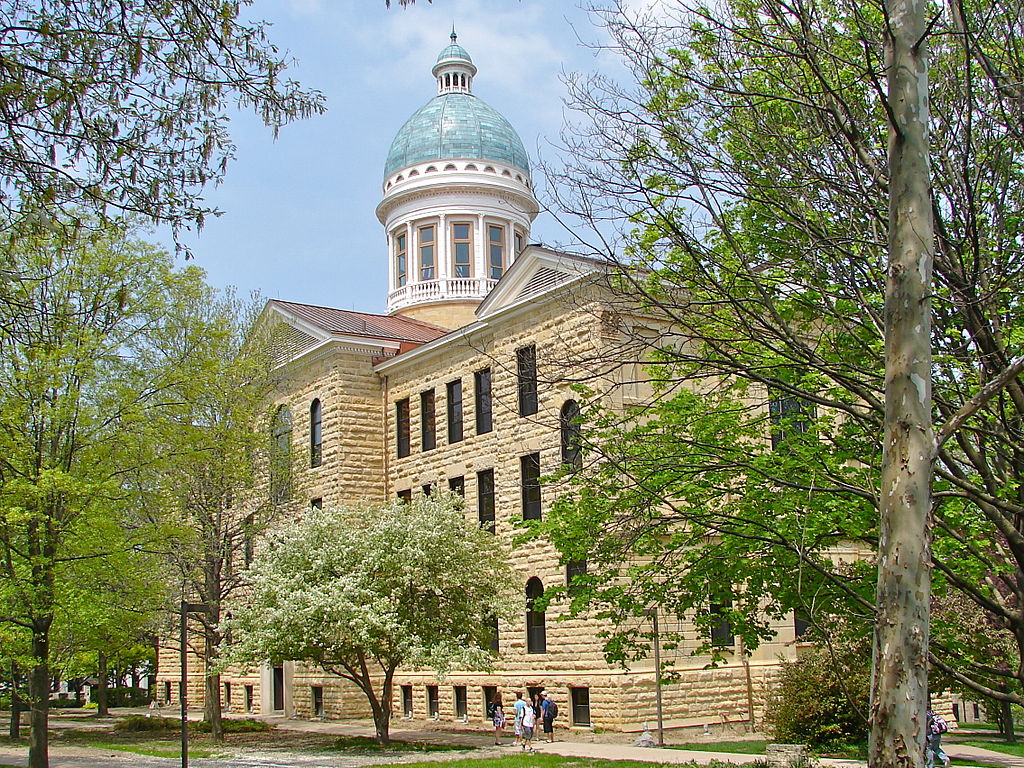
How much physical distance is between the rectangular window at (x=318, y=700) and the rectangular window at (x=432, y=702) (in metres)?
4.86

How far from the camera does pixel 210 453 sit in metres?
25.1

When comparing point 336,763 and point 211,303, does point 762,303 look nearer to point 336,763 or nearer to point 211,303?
point 336,763

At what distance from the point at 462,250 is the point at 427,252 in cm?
159

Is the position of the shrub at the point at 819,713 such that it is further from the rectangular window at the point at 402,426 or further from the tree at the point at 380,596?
the rectangular window at the point at 402,426

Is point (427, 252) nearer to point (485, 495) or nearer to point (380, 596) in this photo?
point (485, 495)

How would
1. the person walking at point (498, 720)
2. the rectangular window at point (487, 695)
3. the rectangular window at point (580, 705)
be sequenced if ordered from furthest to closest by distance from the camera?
1. the rectangular window at point (487, 695)
2. the rectangular window at point (580, 705)
3. the person walking at point (498, 720)

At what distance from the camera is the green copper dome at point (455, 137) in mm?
47250

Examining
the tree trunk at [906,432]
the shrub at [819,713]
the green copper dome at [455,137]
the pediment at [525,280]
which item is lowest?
the shrub at [819,713]

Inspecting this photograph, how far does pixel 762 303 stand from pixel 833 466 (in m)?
3.95

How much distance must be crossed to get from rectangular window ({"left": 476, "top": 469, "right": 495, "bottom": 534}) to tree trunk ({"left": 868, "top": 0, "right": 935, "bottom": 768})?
25985mm

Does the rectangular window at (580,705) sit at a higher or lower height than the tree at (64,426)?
lower

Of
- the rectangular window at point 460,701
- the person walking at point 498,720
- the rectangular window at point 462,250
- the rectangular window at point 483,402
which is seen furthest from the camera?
the rectangular window at point 462,250

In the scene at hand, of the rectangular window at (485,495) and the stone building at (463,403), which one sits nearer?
the stone building at (463,403)

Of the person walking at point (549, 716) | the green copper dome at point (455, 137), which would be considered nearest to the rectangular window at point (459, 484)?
the person walking at point (549, 716)
